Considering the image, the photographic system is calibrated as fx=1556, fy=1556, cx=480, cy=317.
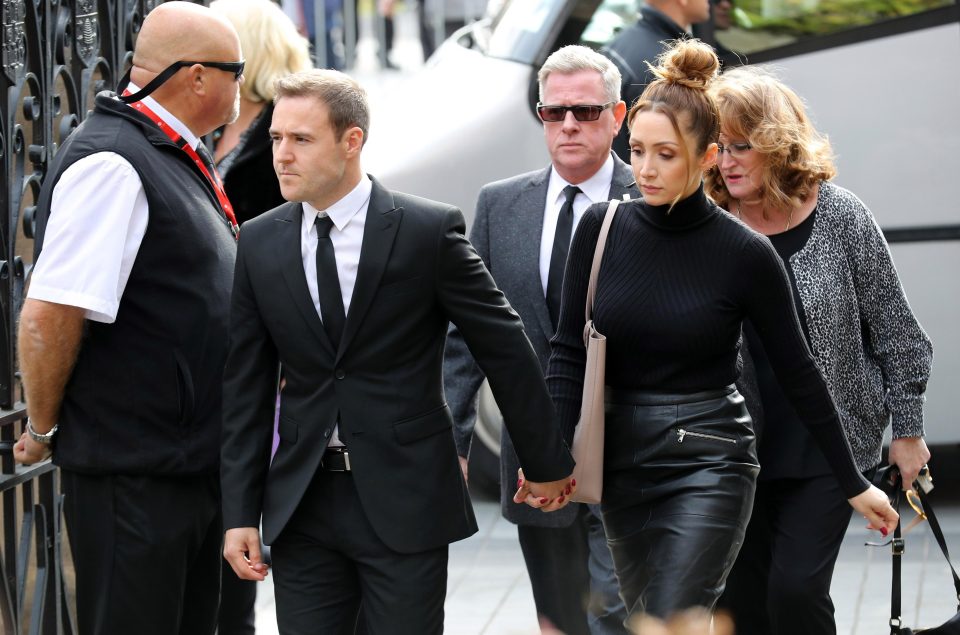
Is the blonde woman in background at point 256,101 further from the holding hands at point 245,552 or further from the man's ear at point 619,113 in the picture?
the holding hands at point 245,552

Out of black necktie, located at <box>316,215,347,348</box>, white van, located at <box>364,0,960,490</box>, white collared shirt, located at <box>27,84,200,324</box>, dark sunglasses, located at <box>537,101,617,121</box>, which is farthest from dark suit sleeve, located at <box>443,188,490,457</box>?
white van, located at <box>364,0,960,490</box>

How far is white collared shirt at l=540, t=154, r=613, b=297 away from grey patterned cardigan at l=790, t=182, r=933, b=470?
2.42 feet

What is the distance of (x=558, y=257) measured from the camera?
481 cm

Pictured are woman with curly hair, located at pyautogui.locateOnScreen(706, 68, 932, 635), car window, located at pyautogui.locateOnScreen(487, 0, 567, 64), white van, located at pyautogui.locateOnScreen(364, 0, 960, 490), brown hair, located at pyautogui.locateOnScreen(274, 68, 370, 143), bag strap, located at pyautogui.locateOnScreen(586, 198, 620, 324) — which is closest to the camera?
brown hair, located at pyautogui.locateOnScreen(274, 68, 370, 143)

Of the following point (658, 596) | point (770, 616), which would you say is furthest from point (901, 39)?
point (658, 596)

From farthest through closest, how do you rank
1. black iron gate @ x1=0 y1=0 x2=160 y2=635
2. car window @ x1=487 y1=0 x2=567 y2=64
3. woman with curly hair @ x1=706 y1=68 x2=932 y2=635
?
car window @ x1=487 y1=0 x2=567 y2=64 < woman with curly hair @ x1=706 y1=68 x2=932 y2=635 < black iron gate @ x1=0 y1=0 x2=160 y2=635

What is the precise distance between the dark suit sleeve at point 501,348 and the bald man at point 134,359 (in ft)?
2.22

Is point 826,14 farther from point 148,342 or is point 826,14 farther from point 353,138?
point 148,342

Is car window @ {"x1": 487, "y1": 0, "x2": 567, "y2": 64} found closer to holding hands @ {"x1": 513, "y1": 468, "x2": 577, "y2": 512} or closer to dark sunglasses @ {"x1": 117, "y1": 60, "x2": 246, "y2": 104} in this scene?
dark sunglasses @ {"x1": 117, "y1": 60, "x2": 246, "y2": 104}

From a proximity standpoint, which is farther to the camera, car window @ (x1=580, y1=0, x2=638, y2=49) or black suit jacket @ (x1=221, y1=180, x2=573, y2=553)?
car window @ (x1=580, y1=0, x2=638, y2=49)

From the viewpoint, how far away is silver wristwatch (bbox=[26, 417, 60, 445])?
3.93 m

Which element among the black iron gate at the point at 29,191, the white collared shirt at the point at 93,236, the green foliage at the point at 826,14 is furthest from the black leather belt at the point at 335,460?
the green foliage at the point at 826,14

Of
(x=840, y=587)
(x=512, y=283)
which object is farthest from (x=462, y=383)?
(x=840, y=587)

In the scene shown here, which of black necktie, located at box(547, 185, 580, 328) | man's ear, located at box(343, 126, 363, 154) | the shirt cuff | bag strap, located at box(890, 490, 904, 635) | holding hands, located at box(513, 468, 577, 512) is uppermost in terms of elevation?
man's ear, located at box(343, 126, 363, 154)
